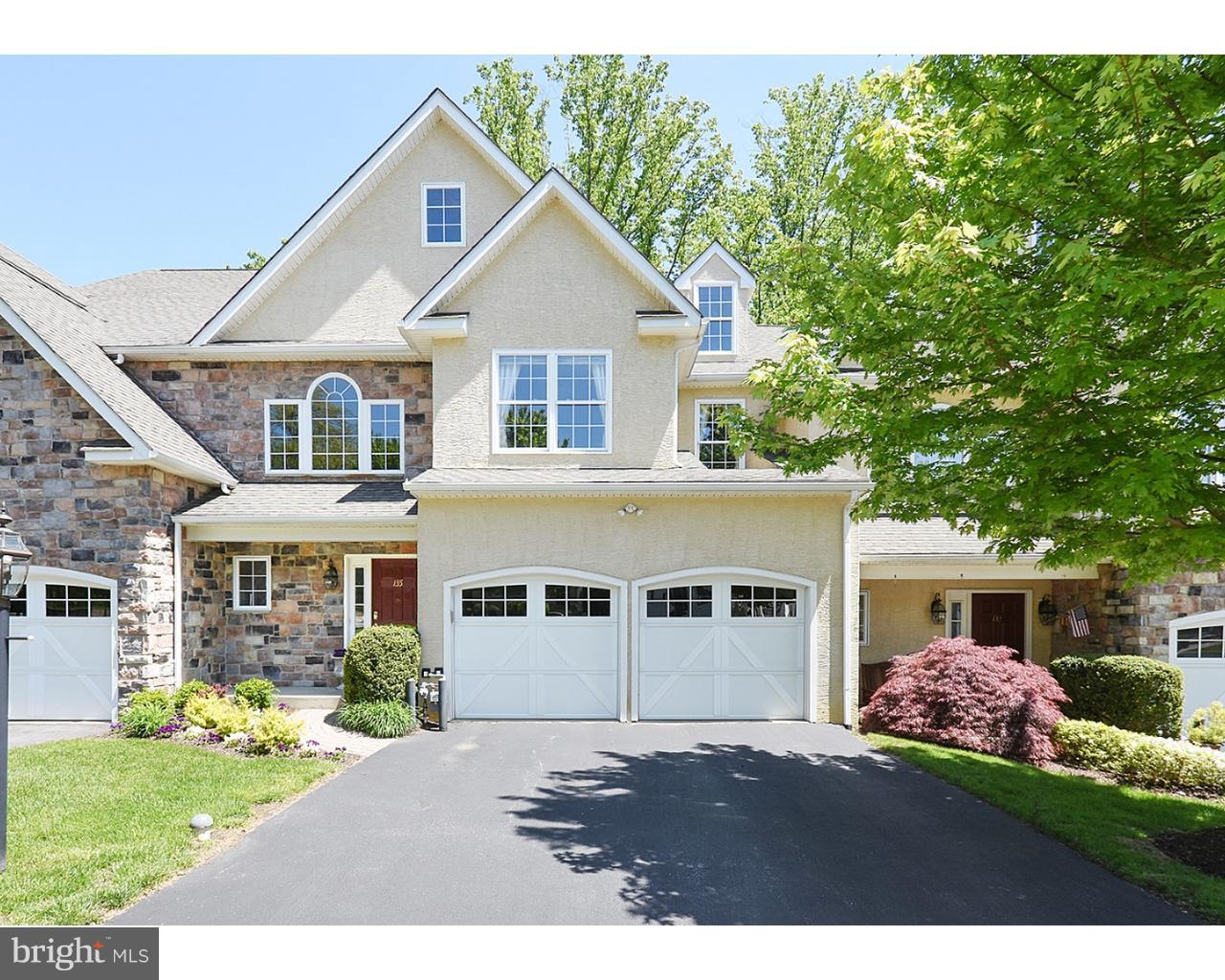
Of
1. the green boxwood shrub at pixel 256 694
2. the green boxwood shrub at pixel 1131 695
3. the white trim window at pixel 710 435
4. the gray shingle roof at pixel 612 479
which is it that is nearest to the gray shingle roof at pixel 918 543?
the gray shingle roof at pixel 612 479

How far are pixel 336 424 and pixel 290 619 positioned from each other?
3810 mm

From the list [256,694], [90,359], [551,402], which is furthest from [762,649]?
[90,359]

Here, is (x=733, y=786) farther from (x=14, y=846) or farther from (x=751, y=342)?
(x=751, y=342)

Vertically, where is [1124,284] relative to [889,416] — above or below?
above

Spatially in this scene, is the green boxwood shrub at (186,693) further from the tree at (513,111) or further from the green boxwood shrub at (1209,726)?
the tree at (513,111)

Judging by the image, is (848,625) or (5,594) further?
(848,625)

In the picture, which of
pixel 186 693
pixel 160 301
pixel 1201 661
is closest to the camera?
pixel 186 693

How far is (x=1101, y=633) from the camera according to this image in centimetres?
1344

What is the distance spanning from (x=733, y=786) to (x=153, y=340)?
13457 mm

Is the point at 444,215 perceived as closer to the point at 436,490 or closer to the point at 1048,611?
the point at 436,490

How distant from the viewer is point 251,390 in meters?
13.9

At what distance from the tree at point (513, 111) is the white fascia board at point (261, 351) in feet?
46.7

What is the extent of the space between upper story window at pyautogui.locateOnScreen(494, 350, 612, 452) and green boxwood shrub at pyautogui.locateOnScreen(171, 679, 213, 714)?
20.1 ft

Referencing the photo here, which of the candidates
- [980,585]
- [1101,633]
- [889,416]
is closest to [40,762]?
[889,416]
